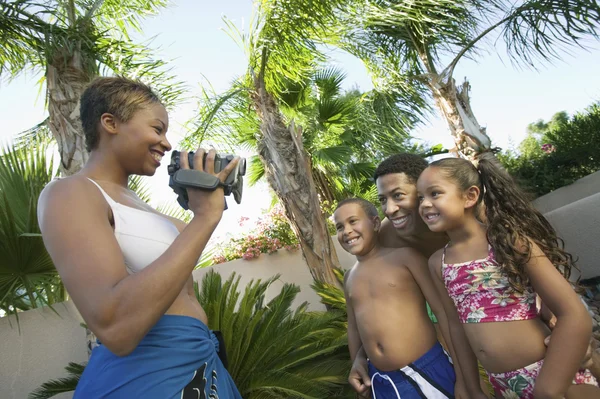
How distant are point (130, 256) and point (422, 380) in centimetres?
141

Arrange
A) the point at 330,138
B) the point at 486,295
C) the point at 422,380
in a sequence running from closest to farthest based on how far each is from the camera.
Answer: the point at 486,295
the point at 422,380
the point at 330,138

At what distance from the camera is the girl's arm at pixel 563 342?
1.64 m

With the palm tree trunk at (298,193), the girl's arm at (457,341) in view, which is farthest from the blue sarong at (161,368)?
the palm tree trunk at (298,193)

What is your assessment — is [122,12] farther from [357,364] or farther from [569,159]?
[569,159]

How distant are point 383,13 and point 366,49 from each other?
0.93 metres

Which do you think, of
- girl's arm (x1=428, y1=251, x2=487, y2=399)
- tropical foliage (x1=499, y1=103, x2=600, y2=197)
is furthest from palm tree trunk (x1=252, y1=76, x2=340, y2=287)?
tropical foliage (x1=499, y1=103, x2=600, y2=197)

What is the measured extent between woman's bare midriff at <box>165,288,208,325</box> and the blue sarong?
40 millimetres

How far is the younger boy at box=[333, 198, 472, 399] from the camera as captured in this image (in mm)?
2092

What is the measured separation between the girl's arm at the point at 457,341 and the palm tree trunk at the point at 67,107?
330 cm

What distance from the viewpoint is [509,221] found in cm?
192

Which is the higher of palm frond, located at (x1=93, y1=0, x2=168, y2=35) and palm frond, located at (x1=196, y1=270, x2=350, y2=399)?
palm frond, located at (x1=93, y1=0, x2=168, y2=35)

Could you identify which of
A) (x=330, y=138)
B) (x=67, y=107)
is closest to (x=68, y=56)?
(x=67, y=107)

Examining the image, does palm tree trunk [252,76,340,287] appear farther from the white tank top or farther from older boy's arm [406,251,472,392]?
the white tank top

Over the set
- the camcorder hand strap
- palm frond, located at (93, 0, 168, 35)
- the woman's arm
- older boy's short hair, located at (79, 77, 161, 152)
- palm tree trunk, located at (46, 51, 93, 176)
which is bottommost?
the woman's arm
